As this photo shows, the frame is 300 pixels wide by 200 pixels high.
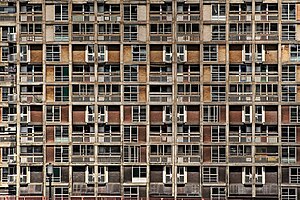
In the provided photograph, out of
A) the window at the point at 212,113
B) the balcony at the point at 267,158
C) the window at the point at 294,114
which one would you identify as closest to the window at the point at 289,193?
the balcony at the point at 267,158

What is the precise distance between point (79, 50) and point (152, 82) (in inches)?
312

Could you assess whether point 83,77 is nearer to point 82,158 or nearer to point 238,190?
point 82,158

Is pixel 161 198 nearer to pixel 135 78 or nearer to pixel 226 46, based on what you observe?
pixel 135 78

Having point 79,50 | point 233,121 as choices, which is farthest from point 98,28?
point 233,121

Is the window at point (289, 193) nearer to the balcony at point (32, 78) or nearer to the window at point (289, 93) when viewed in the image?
the window at point (289, 93)

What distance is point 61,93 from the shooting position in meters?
64.4

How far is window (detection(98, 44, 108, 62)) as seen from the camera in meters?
64.2

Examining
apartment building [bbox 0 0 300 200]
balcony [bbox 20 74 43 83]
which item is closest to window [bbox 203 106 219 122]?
apartment building [bbox 0 0 300 200]

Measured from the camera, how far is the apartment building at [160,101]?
63.8 metres

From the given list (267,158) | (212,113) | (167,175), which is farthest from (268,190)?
(167,175)

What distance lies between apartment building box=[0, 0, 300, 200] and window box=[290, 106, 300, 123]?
5.4 inches

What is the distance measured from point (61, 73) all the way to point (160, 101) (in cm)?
1021

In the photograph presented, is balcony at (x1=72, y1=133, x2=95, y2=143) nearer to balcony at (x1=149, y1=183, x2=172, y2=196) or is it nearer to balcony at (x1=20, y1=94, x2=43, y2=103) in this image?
balcony at (x1=20, y1=94, x2=43, y2=103)

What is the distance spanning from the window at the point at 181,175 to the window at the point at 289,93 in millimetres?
12030
